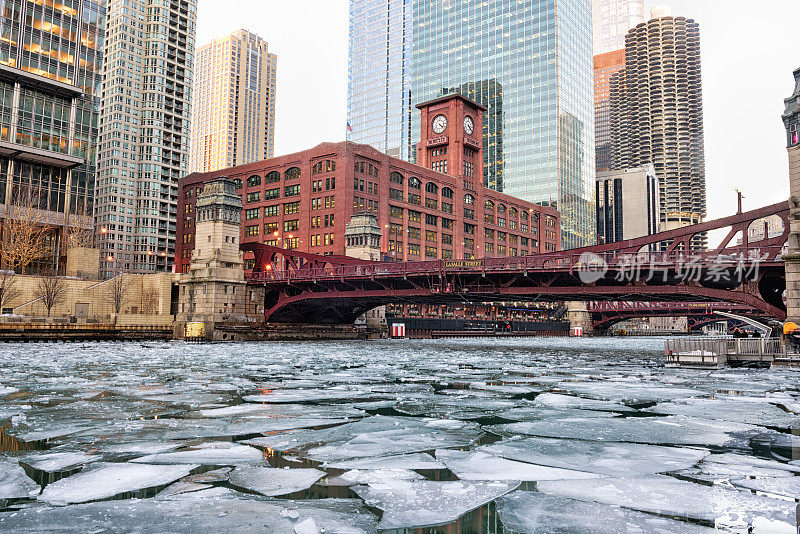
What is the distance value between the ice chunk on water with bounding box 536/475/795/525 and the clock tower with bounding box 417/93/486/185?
12754 centimetres

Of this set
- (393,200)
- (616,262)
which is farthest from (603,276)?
(393,200)

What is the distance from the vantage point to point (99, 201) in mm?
159625

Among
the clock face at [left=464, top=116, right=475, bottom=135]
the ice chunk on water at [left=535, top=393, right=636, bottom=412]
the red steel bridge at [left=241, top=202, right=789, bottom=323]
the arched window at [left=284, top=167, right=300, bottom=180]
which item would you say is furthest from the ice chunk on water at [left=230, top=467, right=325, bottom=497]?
the clock face at [left=464, top=116, right=475, bottom=135]

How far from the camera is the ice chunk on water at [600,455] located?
7.88m

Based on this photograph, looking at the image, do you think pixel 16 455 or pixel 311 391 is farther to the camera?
pixel 311 391

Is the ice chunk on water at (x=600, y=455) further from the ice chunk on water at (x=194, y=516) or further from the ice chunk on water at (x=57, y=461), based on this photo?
the ice chunk on water at (x=57, y=461)

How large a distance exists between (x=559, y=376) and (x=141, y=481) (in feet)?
62.3

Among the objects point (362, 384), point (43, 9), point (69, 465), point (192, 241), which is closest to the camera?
point (69, 465)

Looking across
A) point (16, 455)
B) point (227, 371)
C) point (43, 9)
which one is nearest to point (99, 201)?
point (43, 9)

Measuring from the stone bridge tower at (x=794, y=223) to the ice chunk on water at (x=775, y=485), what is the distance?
32042 millimetres

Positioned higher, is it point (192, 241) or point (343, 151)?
point (343, 151)

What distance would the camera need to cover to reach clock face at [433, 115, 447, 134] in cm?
13938

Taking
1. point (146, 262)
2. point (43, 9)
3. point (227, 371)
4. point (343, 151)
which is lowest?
point (227, 371)

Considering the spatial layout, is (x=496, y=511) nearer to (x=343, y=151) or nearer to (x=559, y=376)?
(x=559, y=376)
